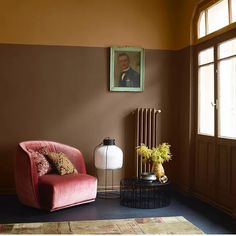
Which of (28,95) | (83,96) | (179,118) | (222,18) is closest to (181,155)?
(179,118)

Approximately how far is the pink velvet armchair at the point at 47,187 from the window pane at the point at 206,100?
1800 mm

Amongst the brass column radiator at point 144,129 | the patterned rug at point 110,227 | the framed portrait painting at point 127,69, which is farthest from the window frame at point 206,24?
the patterned rug at point 110,227

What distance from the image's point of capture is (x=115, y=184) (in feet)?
18.7

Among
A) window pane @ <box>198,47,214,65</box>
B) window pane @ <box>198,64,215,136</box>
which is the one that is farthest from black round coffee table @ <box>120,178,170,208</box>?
window pane @ <box>198,47,214,65</box>

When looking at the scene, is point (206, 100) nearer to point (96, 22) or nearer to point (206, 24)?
point (206, 24)

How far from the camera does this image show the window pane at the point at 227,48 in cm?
442

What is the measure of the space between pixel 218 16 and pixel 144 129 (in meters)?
2.02

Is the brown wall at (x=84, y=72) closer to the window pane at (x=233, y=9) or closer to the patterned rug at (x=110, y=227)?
the window pane at (x=233, y=9)

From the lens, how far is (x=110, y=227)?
12.4 feet

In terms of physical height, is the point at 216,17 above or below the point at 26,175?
above

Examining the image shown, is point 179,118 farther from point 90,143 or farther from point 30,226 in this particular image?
point 30,226

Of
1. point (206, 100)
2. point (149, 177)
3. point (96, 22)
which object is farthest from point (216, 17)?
point (149, 177)

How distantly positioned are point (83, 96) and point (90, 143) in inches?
29.8

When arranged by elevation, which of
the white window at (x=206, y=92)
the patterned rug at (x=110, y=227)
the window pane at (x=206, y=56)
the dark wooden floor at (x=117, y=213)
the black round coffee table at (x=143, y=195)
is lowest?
the dark wooden floor at (x=117, y=213)
